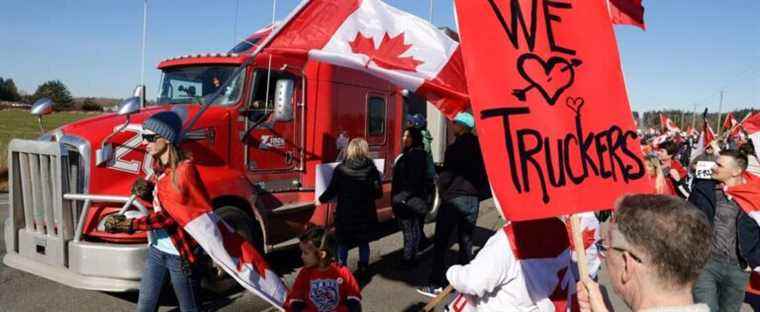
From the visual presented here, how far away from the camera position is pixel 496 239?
8.07 feet

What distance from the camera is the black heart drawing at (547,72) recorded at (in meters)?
2.21

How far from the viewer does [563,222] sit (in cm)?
264

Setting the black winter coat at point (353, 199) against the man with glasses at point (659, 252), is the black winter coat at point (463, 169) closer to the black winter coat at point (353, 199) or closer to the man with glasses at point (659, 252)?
the black winter coat at point (353, 199)

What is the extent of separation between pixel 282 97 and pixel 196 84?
3.31ft

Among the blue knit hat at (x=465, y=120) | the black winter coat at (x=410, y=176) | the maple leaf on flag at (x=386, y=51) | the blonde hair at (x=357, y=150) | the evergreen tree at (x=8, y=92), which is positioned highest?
the maple leaf on flag at (x=386, y=51)

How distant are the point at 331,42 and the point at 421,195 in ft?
11.0

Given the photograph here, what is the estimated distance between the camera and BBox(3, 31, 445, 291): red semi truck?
4527 mm

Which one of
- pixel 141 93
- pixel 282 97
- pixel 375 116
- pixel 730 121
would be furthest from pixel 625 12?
pixel 730 121

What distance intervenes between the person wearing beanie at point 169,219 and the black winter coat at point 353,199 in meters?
1.84

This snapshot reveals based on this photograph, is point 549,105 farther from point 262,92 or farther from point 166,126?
point 262,92

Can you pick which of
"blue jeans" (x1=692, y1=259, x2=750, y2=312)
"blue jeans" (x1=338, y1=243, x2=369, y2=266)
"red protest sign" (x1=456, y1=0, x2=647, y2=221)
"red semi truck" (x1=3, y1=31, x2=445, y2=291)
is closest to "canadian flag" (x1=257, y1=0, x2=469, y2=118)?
"red semi truck" (x1=3, y1=31, x2=445, y2=291)

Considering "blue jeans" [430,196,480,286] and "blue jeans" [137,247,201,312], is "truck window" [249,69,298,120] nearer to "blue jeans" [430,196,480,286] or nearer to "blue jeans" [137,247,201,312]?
"blue jeans" [430,196,480,286]

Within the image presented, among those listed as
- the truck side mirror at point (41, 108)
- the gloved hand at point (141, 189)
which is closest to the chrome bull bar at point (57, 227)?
the gloved hand at point (141, 189)

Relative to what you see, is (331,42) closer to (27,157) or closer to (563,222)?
(563,222)
